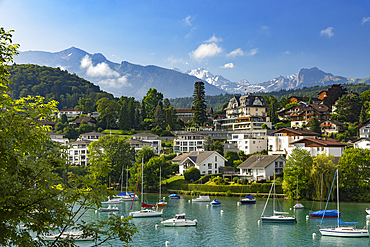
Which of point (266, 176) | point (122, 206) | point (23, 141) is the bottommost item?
point (122, 206)

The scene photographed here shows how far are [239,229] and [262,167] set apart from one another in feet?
122

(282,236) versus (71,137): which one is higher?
(71,137)

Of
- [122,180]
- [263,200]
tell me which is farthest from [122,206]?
[263,200]

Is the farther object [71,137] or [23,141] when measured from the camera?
[71,137]

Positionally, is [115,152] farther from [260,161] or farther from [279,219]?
[279,219]

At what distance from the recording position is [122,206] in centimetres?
6341

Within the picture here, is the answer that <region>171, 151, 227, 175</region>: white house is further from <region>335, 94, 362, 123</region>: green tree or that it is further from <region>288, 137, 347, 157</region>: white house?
<region>335, 94, 362, 123</region>: green tree

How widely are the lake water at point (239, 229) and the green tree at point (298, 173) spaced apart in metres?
4.38

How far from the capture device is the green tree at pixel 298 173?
2522 inches

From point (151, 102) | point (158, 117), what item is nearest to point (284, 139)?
point (158, 117)

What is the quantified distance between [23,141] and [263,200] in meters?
62.9

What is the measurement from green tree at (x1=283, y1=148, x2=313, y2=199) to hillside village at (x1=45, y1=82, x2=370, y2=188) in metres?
7.25

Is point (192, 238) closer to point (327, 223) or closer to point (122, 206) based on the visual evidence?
point (327, 223)

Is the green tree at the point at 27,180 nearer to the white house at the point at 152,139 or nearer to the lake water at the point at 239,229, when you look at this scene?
the lake water at the point at 239,229
